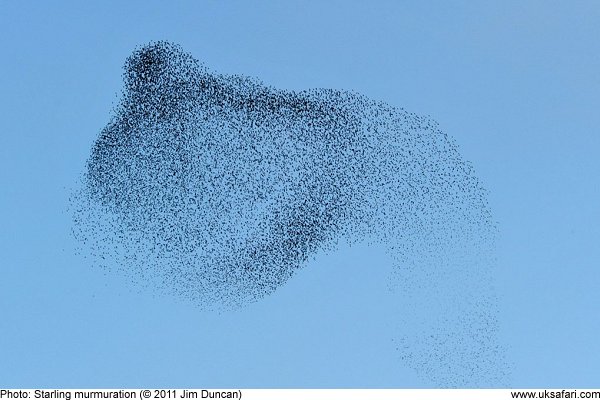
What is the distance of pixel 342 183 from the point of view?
577cm

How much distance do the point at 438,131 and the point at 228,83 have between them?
1843 mm

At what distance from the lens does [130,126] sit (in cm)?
574

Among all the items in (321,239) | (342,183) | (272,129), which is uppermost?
(272,129)

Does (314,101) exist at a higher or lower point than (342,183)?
higher

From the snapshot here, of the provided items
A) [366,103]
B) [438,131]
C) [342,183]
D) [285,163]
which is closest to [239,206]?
[285,163]

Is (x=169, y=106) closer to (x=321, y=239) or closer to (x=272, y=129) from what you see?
(x=272, y=129)

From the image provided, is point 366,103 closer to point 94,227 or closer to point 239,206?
point 239,206

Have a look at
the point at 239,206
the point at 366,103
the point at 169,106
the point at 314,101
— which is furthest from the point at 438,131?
the point at 169,106

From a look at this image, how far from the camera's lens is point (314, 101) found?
231 inches
